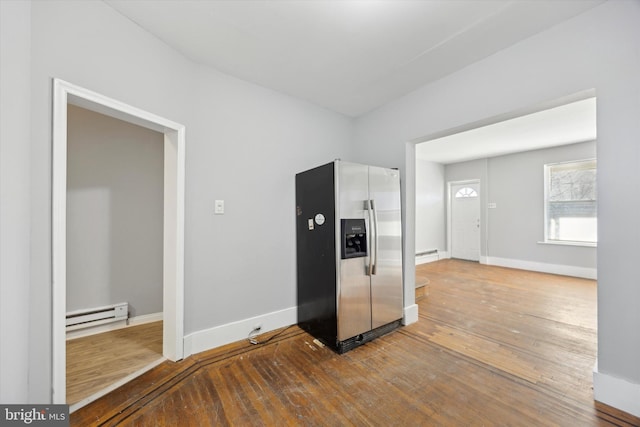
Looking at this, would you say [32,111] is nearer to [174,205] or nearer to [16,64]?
[16,64]

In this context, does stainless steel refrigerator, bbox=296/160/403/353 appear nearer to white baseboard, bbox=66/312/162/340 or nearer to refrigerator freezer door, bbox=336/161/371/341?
refrigerator freezer door, bbox=336/161/371/341

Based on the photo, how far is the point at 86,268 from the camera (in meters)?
2.51

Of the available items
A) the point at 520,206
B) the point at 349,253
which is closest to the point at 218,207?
the point at 349,253

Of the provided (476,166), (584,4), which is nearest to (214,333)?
(584,4)

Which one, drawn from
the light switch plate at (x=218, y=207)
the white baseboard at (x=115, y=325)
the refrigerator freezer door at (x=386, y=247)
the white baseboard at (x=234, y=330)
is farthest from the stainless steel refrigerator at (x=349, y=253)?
the white baseboard at (x=115, y=325)

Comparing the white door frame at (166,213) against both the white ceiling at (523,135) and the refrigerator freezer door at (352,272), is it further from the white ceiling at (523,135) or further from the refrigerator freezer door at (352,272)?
the white ceiling at (523,135)

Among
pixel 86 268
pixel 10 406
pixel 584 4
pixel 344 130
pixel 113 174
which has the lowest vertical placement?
pixel 10 406

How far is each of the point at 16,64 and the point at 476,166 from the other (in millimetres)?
7529

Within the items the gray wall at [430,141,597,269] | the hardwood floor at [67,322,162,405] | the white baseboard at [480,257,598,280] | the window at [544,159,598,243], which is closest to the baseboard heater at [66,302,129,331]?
the hardwood floor at [67,322,162,405]

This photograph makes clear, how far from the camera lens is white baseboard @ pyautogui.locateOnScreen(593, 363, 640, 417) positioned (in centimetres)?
148

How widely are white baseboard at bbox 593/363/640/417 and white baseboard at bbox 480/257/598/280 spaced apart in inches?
175

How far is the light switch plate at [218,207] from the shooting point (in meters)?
2.32

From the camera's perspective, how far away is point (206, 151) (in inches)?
89.6

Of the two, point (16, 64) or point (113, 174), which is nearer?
point (16, 64)
